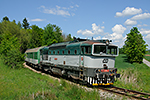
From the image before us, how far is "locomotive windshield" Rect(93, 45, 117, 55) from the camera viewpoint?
10.8 metres

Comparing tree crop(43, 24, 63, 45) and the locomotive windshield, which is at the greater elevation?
tree crop(43, 24, 63, 45)

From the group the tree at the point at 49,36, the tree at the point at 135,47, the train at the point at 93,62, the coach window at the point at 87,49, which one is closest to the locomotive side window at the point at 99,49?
the train at the point at 93,62

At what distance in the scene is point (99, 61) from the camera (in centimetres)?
1095

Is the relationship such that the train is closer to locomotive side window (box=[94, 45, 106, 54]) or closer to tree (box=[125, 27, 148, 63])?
locomotive side window (box=[94, 45, 106, 54])

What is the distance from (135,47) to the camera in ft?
134

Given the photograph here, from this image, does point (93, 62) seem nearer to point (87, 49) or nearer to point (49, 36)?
point (87, 49)

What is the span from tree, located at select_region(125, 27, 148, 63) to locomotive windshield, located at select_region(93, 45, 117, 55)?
31274mm

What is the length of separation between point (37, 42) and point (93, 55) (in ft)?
152

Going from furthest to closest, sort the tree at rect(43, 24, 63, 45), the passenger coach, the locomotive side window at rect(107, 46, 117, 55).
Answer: the tree at rect(43, 24, 63, 45), the locomotive side window at rect(107, 46, 117, 55), the passenger coach

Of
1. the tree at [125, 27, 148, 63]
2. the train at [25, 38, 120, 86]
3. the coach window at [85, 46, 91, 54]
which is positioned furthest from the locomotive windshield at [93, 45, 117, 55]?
the tree at [125, 27, 148, 63]

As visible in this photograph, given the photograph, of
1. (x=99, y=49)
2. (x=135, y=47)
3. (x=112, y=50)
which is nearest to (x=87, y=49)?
(x=99, y=49)

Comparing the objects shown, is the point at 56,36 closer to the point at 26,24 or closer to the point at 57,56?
the point at 57,56

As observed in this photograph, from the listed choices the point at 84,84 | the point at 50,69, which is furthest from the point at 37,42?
the point at 84,84

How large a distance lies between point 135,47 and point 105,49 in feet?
109
